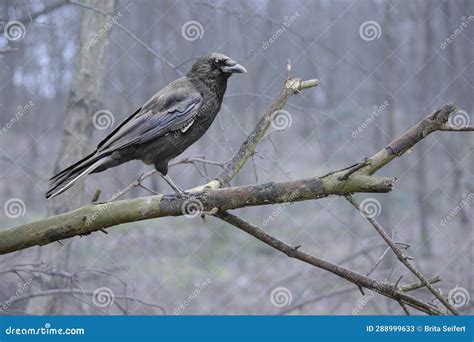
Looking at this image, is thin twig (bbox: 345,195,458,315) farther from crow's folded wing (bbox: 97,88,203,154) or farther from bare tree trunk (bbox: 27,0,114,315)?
bare tree trunk (bbox: 27,0,114,315)

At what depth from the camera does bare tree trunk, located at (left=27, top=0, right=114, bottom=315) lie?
4.06 m

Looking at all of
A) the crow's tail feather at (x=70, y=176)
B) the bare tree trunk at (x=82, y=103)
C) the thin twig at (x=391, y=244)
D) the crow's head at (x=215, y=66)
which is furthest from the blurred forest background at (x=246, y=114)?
the thin twig at (x=391, y=244)

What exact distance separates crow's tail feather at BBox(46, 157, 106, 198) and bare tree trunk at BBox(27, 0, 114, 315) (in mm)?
986

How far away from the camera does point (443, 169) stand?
Result: 190 inches

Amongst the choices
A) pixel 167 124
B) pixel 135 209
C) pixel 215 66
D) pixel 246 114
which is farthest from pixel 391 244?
pixel 246 114

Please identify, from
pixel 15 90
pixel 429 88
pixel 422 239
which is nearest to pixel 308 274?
pixel 422 239

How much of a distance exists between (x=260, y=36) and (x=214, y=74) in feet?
2.56

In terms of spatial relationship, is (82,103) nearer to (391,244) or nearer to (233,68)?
(233,68)

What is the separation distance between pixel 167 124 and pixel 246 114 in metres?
1.44

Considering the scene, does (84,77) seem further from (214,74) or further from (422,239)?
(422,239)

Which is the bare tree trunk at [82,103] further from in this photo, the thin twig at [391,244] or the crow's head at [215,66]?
the thin twig at [391,244]

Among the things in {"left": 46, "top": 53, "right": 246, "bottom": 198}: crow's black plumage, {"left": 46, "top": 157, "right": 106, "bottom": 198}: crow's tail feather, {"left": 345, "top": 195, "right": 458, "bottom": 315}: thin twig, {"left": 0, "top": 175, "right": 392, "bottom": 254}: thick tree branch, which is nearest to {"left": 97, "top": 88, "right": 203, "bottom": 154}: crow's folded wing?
{"left": 46, "top": 53, "right": 246, "bottom": 198}: crow's black plumage

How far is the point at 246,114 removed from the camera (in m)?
4.71

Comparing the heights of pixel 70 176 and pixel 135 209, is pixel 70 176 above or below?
above
